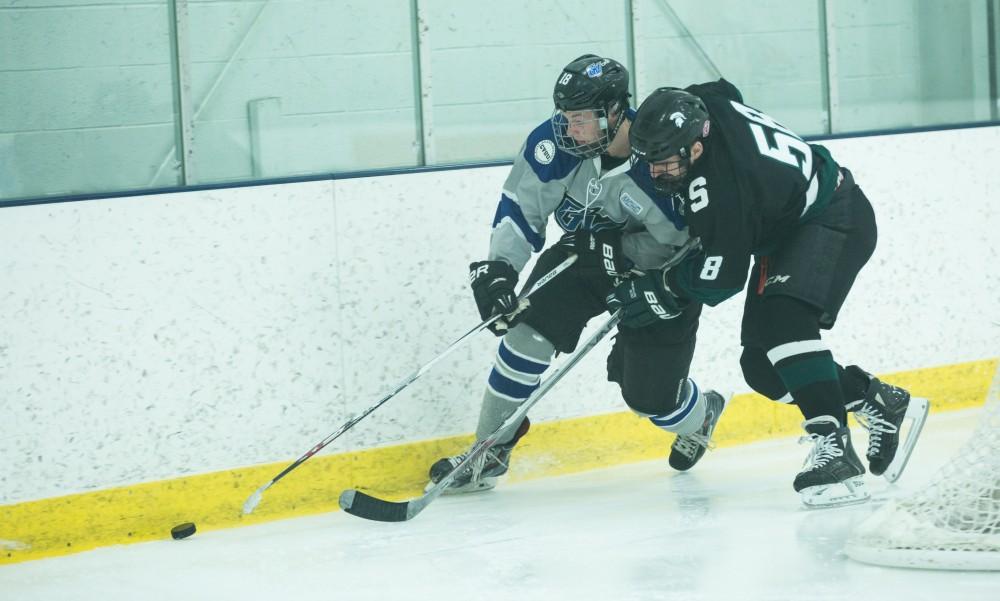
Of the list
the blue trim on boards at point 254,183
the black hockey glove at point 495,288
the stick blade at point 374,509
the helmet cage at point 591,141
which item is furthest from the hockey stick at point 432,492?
the blue trim on boards at point 254,183

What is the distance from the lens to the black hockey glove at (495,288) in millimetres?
3385

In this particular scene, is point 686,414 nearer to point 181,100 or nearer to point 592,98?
point 592,98

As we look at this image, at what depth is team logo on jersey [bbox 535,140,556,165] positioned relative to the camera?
3.39 meters

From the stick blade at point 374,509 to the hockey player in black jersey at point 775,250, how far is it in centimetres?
75

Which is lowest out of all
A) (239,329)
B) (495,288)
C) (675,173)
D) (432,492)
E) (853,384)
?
(432,492)

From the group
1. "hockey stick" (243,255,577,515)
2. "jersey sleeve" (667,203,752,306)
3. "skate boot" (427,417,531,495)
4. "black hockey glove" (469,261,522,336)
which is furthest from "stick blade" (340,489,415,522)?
"jersey sleeve" (667,203,752,306)

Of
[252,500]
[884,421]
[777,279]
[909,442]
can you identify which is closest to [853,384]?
[884,421]

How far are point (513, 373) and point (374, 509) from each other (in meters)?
0.56

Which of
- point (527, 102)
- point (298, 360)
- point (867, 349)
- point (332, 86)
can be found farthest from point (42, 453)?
point (867, 349)

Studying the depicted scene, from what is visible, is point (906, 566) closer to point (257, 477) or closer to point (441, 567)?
point (441, 567)

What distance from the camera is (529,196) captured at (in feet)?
11.3

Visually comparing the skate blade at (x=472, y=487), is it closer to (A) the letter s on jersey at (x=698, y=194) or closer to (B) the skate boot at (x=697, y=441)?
(B) the skate boot at (x=697, y=441)

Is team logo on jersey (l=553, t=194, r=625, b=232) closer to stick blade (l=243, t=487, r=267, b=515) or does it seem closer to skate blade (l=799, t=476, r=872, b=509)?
skate blade (l=799, t=476, r=872, b=509)

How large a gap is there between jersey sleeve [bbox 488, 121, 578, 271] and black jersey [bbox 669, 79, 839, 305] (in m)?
0.34
